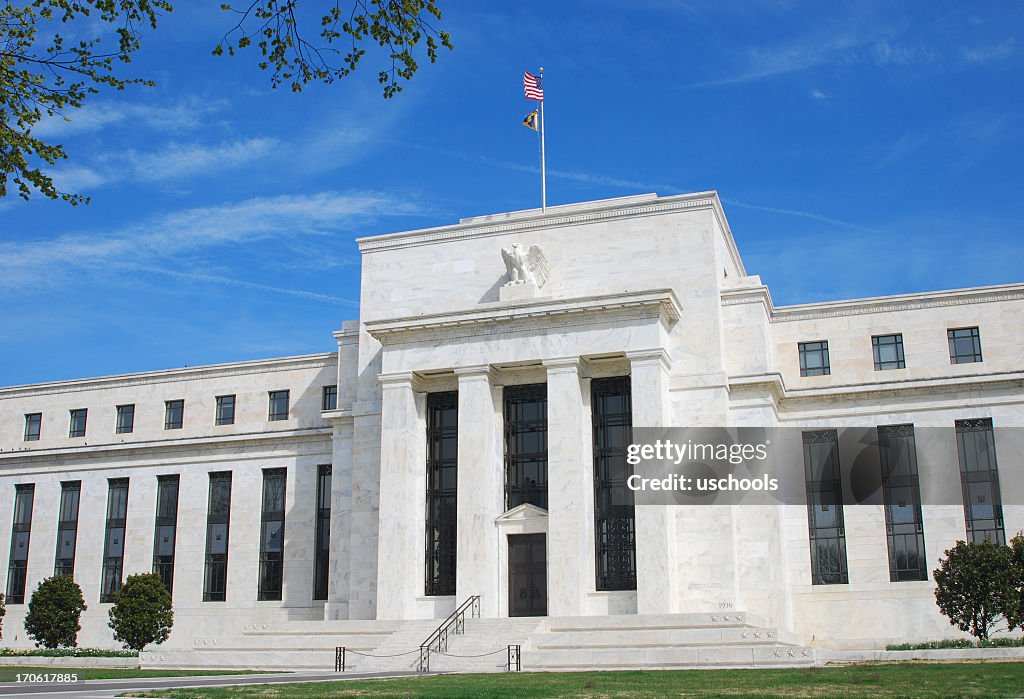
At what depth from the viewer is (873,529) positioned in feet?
141

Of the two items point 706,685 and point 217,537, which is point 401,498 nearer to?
point 217,537

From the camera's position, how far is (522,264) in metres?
45.0

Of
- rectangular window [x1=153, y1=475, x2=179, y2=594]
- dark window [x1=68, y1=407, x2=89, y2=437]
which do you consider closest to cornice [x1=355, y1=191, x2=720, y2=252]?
rectangular window [x1=153, y1=475, x2=179, y2=594]

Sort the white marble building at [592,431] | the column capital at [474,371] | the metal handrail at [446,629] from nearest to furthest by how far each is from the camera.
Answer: the metal handrail at [446,629]
the white marble building at [592,431]
the column capital at [474,371]

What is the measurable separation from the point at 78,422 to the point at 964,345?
4494 cm

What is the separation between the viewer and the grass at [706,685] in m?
21.0

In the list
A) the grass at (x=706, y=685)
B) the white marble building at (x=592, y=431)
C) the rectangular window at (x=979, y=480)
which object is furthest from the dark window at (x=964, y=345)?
the grass at (x=706, y=685)

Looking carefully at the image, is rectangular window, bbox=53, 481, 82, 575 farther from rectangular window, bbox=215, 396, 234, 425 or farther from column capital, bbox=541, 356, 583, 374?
column capital, bbox=541, 356, 583, 374

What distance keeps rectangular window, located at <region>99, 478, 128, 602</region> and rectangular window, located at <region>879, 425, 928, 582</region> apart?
121ft

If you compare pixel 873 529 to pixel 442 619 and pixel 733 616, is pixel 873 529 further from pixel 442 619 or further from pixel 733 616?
pixel 442 619

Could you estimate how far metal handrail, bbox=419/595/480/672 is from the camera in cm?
3353

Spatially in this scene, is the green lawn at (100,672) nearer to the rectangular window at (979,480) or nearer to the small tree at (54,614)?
the small tree at (54,614)

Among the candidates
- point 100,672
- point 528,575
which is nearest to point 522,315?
point 528,575

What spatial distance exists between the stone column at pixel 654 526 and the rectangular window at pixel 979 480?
1195 cm
